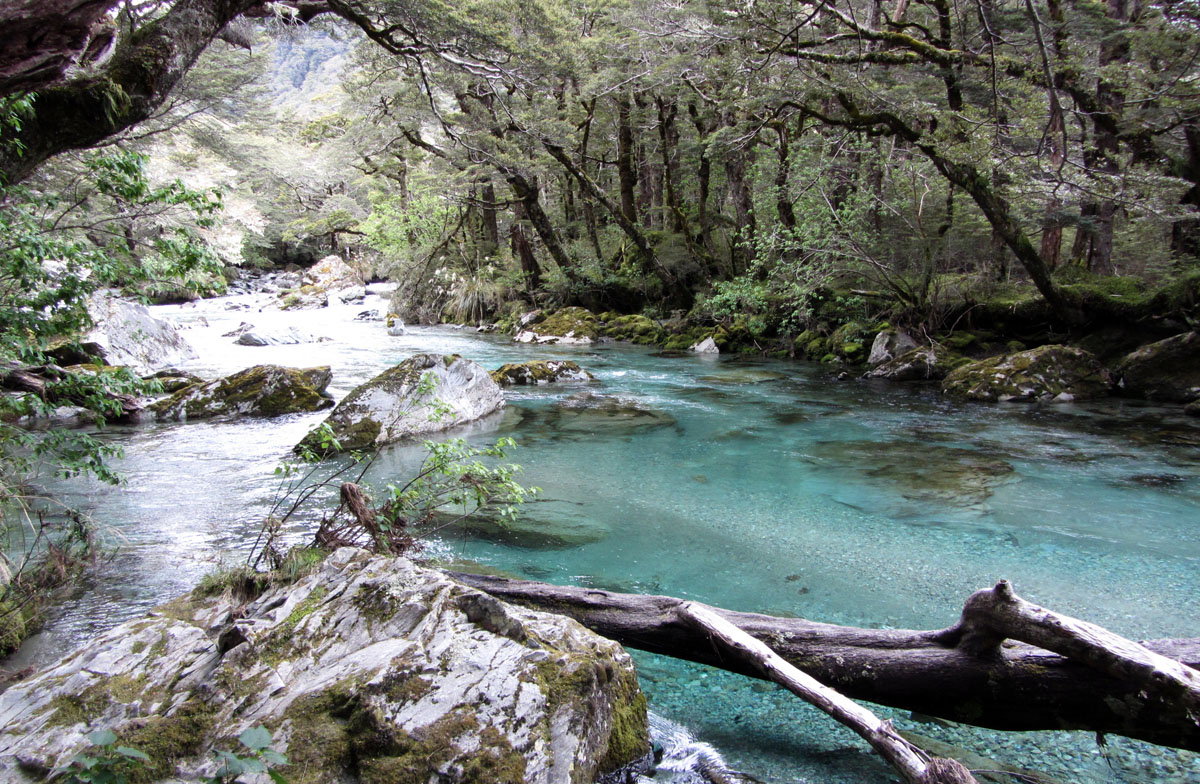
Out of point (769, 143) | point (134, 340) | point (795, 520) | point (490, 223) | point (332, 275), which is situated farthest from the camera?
point (332, 275)

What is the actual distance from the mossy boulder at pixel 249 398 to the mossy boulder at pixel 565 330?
371 inches

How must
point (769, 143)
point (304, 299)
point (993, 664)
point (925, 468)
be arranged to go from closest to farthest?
point (993, 664) → point (925, 468) → point (769, 143) → point (304, 299)

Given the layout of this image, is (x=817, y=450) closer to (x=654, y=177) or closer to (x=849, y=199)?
(x=849, y=199)

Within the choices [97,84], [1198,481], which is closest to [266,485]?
[97,84]

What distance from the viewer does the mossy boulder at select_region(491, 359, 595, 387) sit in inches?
469

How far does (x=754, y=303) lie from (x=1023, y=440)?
25.4 feet

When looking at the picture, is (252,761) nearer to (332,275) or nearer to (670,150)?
(670,150)

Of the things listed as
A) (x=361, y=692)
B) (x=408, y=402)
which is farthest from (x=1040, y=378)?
(x=361, y=692)

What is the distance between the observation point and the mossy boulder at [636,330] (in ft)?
58.9

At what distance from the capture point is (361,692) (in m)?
2.11

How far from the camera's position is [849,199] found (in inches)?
489

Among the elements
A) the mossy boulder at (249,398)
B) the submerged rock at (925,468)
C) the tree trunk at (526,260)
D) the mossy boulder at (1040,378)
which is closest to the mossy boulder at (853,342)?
the mossy boulder at (1040,378)

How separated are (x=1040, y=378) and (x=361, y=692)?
11256mm

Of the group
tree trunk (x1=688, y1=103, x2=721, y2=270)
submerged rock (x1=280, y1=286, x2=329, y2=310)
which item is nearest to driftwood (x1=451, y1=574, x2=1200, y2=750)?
tree trunk (x1=688, y1=103, x2=721, y2=270)
